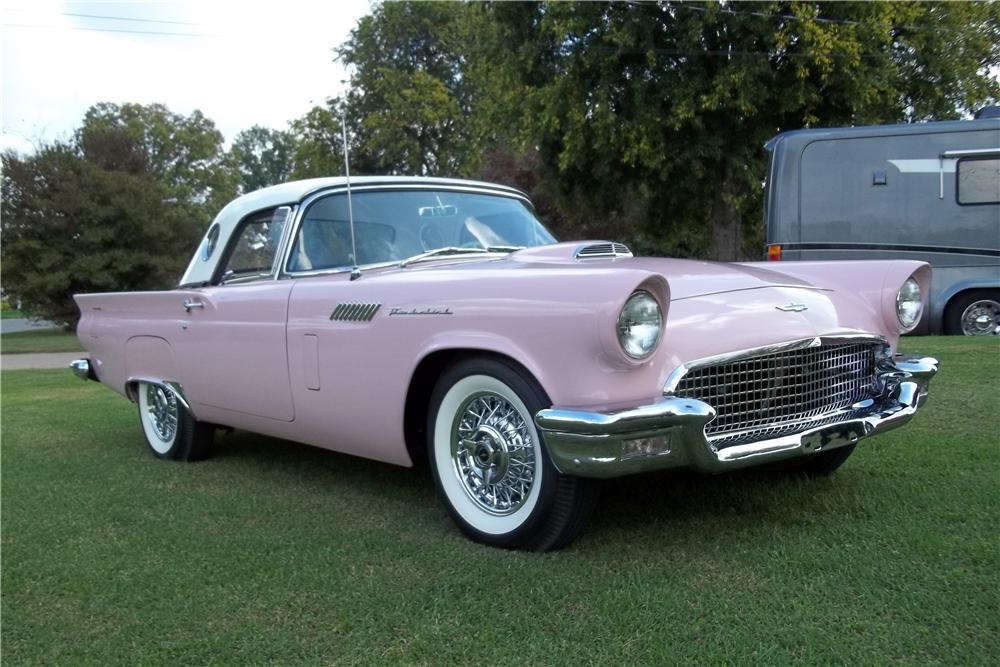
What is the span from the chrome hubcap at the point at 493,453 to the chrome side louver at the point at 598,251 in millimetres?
835

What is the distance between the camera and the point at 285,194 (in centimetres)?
436

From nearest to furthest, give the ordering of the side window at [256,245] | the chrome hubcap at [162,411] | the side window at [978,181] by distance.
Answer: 1. the side window at [256,245]
2. the chrome hubcap at [162,411]
3. the side window at [978,181]

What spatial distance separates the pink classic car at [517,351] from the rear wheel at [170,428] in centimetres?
22

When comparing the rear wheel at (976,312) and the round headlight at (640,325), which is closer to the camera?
the round headlight at (640,325)

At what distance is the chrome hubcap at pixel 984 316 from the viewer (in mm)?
8953

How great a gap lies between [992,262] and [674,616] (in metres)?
8.18

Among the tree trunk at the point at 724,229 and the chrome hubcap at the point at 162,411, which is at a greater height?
the tree trunk at the point at 724,229

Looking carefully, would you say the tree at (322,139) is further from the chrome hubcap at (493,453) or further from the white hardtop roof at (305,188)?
the chrome hubcap at (493,453)

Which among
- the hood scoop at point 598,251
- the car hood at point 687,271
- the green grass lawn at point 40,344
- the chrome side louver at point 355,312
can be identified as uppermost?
the hood scoop at point 598,251

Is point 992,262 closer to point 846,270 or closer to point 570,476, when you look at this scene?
point 846,270

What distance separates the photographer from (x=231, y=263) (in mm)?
4691

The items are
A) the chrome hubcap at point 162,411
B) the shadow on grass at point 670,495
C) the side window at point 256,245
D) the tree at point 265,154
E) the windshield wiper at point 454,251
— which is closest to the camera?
the shadow on grass at point 670,495

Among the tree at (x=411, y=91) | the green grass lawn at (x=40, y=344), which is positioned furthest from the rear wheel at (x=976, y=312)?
the tree at (x=411, y=91)

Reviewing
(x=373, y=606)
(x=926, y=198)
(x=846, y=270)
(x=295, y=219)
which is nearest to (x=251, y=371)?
(x=295, y=219)
